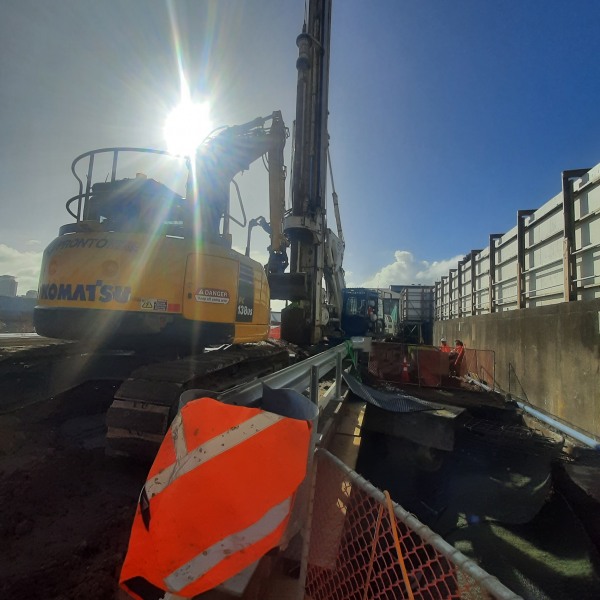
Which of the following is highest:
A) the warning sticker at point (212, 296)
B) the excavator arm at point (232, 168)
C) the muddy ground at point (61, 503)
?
the excavator arm at point (232, 168)

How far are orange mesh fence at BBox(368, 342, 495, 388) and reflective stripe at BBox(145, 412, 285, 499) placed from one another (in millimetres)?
8124

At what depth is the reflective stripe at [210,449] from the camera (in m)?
1.54

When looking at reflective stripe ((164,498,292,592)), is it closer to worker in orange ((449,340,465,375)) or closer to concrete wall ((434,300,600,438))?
concrete wall ((434,300,600,438))

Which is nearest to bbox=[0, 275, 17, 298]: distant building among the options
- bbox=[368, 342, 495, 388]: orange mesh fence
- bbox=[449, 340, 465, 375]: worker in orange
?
bbox=[368, 342, 495, 388]: orange mesh fence

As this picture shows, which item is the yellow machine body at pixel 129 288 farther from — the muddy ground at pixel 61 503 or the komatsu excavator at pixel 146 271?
the muddy ground at pixel 61 503

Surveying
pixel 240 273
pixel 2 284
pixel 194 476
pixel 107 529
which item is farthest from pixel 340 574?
pixel 2 284

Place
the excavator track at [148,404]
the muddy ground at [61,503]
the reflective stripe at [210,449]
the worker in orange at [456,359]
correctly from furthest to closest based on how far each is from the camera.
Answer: the worker in orange at [456,359] → the excavator track at [148,404] → the muddy ground at [61,503] → the reflective stripe at [210,449]

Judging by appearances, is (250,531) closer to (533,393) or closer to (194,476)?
(194,476)

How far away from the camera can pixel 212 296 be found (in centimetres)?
424

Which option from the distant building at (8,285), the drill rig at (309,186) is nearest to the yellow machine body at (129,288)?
the drill rig at (309,186)

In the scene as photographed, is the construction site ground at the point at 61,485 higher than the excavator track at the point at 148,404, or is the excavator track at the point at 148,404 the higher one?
the excavator track at the point at 148,404

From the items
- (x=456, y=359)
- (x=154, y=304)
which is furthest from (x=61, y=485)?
(x=456, y=359)

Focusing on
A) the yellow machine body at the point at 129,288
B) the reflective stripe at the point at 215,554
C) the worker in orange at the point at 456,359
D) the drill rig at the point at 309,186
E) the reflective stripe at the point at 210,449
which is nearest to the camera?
the reflective stripe at the point at 215,554

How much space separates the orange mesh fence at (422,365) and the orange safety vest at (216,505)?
8.15m
